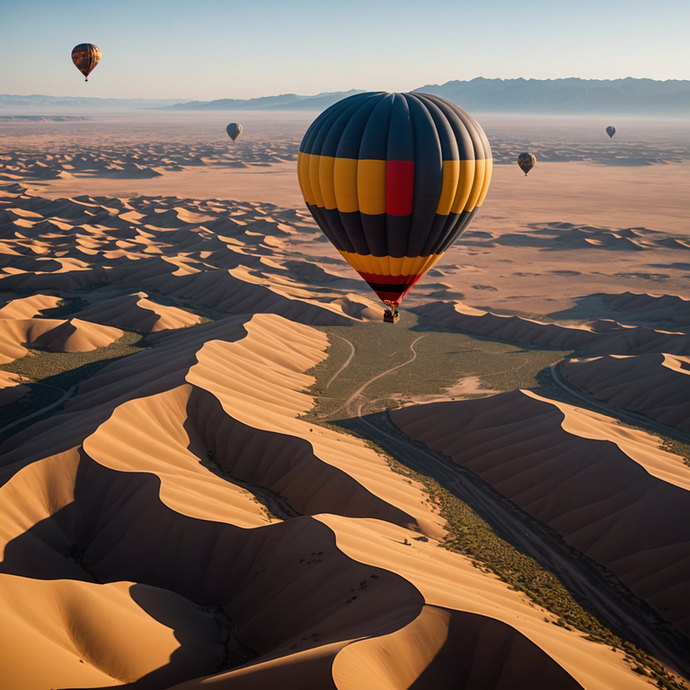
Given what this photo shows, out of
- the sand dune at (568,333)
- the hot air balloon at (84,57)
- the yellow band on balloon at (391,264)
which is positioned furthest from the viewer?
the hot air balloon at (84,57)

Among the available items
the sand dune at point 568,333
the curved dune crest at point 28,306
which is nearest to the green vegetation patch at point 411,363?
the sand dune at point 568,333

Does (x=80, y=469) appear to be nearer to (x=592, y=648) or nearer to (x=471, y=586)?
(x=471, y=586)

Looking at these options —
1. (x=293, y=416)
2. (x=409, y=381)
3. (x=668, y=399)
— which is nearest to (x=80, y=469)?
(x=293, y=416)

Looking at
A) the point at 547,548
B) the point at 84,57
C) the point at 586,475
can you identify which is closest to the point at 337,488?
the point at 547,548

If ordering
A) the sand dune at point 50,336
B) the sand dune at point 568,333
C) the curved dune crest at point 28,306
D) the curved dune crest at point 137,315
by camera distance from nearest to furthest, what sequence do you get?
1. the sand dune at point 50,336
2. the sand dune at point 568,333
3. the curved dune crest at point 28,306
4. the curved dune crest at point 137,315

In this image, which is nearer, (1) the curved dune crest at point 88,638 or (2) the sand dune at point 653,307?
(1) the curved dune crest at point 88,638

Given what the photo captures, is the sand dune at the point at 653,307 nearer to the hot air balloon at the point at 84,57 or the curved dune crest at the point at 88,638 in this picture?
the curved dune crest at the point at 88,638
